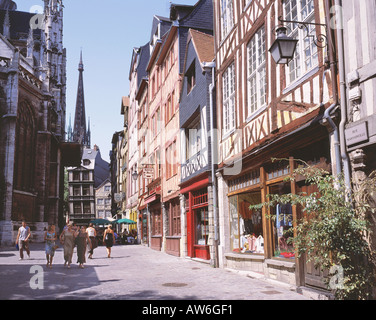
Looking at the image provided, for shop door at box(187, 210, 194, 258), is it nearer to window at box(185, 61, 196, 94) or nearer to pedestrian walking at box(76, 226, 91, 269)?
pedestrian walking at box(76, 226, 91, 269)

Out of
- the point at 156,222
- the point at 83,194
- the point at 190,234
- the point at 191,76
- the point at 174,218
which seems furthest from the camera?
the point at 83,194

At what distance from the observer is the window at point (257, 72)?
1002 centimetres

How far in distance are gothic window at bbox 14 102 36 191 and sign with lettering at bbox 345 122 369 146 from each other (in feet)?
95.9

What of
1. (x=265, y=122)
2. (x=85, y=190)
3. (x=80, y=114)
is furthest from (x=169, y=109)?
(x=80, y=114)

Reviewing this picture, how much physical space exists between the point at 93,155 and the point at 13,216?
177ft

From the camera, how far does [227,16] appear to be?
12656mm

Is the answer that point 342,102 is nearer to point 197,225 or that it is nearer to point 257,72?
point 257,72

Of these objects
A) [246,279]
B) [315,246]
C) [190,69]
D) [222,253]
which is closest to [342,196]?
[315,246]

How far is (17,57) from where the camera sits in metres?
31.6

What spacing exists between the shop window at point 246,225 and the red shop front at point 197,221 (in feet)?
7.72

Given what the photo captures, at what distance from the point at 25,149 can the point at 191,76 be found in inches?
837

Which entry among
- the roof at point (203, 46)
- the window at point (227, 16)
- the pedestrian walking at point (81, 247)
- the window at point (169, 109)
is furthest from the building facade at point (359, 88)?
the window at point (169, 109)

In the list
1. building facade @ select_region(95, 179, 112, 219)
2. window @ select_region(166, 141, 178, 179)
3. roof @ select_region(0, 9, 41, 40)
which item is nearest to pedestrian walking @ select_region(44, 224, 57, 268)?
window @ select_region(166, 141, 178, 179)

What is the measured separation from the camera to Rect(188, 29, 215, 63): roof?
1514 centimetres
